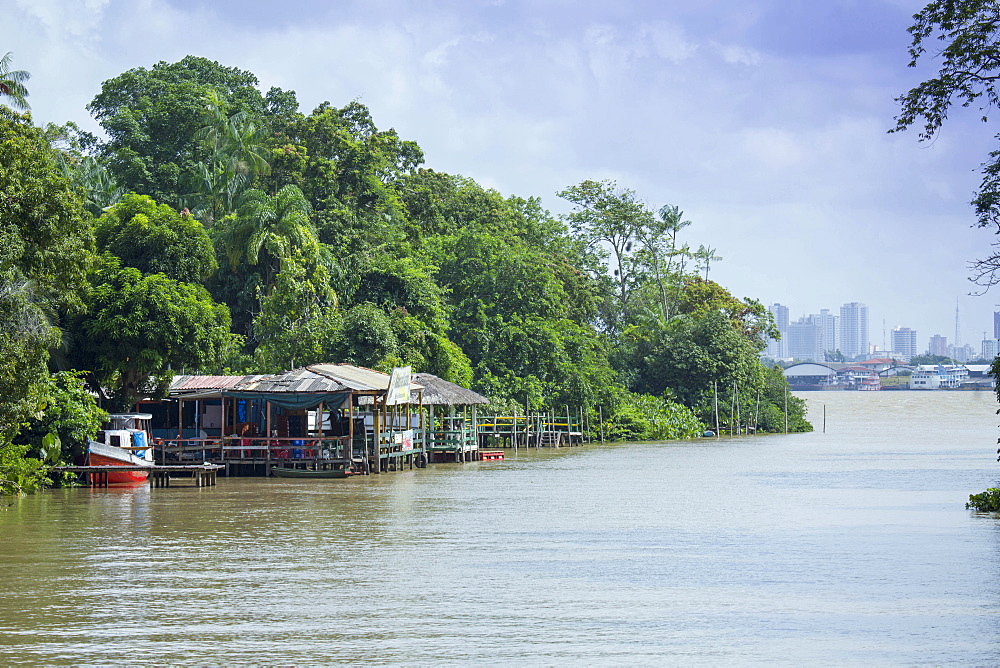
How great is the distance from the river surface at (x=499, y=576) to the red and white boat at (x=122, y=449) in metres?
1.57

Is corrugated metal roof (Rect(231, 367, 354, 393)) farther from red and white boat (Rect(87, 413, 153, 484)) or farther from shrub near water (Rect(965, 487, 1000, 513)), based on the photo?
shrub near water (Rect(965, 487, 1000, 513))

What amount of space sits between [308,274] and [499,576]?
1189 inches

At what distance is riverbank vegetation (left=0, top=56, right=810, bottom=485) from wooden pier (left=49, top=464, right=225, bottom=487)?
0.99 meters

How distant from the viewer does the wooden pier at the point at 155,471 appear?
92.3 ft

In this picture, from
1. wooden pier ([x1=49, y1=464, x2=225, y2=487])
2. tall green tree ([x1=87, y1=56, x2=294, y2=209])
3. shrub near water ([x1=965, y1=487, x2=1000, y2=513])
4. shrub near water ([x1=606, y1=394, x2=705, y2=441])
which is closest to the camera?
shrub near water ([x1=965, y1=487, x2=1000, y2=513])

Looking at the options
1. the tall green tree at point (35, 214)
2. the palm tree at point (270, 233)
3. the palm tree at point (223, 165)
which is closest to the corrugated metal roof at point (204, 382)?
the palm tree at point (270, 233)

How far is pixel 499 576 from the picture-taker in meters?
15.2

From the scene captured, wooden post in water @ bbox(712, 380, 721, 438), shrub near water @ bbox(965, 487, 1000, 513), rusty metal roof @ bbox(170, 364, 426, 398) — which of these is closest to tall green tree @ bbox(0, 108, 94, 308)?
rusty metal roof @ bbox(170, 364, 426, 398)

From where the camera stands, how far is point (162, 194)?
50094 mm

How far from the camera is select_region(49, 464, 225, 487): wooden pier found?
92.3ft

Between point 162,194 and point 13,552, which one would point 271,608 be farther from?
point 162,194

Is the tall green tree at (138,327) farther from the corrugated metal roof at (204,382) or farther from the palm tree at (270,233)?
the palm tree at (270,233)

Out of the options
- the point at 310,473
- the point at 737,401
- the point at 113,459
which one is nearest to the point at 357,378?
the point at 310,473

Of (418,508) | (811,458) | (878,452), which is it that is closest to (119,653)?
(418,508)
